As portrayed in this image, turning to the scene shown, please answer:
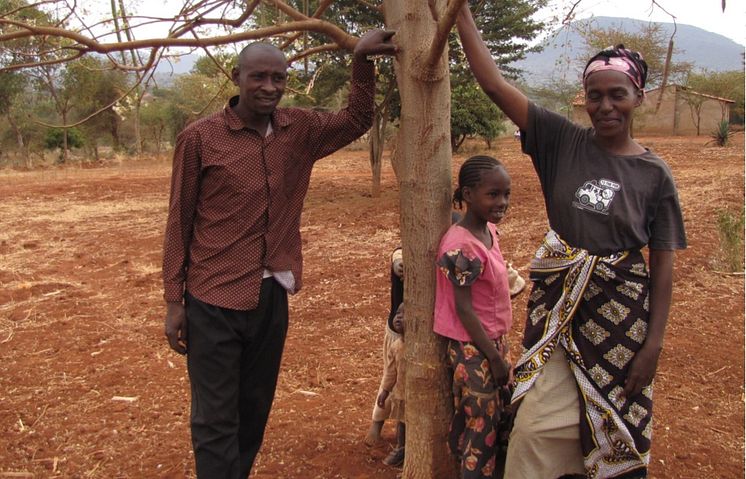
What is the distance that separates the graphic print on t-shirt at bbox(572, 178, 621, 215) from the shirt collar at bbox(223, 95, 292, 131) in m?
1.03

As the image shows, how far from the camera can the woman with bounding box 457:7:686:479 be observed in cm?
194

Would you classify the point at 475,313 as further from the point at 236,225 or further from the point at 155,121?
the point at 155,121

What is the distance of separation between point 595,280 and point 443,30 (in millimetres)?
889

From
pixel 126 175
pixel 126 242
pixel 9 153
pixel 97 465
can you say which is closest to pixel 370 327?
pixel 97 465

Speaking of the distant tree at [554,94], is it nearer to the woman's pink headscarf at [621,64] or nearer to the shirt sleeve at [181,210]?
the woman's pink headscarf at [621,64]

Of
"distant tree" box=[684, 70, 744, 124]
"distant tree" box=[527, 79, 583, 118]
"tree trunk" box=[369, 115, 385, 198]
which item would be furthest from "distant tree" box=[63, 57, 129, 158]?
"distant tree" box=[684, 70, 744, 124]

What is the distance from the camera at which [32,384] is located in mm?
3971

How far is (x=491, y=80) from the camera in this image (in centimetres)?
202

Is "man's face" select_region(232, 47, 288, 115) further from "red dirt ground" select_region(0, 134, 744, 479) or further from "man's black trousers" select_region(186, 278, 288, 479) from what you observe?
"red dirt ground" select_region(0, 134, 744, 479)

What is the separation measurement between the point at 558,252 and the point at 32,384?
3.43m

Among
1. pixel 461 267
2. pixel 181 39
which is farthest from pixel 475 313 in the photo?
pixel 181 39

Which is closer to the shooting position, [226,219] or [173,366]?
[226,219]

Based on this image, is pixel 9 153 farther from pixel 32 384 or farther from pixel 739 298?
pixel 739 298

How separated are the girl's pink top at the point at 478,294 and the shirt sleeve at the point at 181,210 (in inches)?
34.8
